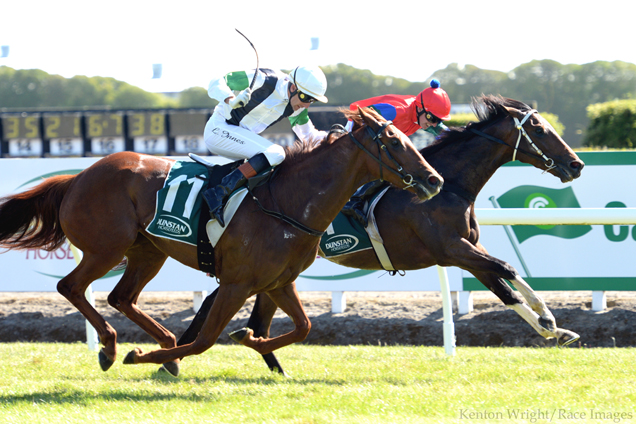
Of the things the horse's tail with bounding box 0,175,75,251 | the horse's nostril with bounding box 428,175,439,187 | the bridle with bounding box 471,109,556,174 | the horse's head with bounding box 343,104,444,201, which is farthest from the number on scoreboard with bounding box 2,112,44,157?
the horse's nostril with bounding box 428,175,439,187

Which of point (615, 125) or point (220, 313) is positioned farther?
point (615, 125)

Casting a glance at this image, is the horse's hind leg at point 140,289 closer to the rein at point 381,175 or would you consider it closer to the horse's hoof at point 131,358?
the horse's hoof at point 131,358

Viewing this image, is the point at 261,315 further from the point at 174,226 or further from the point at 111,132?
the point at 111,132

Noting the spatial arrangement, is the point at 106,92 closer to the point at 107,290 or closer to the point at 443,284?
the point at 107,290

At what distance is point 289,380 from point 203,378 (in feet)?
1.84

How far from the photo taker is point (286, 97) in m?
4.31

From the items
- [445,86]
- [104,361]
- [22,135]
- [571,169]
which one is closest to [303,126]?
[571,169]

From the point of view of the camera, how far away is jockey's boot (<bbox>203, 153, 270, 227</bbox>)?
12.8 feet

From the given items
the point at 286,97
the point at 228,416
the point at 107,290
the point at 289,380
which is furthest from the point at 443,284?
the point at 107,290

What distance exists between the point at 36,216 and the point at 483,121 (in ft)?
10.5

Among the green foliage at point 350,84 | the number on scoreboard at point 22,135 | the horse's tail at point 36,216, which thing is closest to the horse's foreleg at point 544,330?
the horse's tail at point 36,216

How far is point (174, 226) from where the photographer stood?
408 cm

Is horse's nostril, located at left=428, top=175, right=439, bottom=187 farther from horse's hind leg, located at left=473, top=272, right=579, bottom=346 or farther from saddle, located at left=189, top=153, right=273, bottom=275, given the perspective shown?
horse's hind leg, located at left=473, top=272, right=579, bottom=346

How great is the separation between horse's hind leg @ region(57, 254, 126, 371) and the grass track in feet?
0.64
